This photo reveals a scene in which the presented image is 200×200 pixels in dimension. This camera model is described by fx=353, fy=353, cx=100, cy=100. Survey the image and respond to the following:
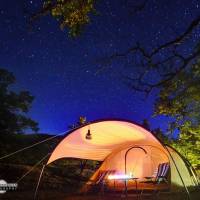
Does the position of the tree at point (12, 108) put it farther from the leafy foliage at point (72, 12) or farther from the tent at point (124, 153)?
the leafy foliage at point (72, 12)

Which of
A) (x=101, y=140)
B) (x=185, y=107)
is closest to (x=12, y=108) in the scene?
(x=101, y=140)

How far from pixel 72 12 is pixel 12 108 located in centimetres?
833

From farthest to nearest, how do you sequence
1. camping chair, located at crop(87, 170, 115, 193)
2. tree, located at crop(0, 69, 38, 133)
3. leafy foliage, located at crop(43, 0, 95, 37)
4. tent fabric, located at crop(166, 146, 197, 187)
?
tree, located at crop(0, 69, 38, 133), camping chair, located at crop(87, 170, 115, 193), tent fabric, located at crop(166, 146, 197, 187), leafy foliage, located at crop(43, 0, 95, 37)

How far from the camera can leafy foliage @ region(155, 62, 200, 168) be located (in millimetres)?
12820

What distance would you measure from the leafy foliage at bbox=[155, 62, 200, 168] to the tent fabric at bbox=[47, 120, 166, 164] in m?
2.48

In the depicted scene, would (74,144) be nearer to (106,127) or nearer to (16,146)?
(106,127)

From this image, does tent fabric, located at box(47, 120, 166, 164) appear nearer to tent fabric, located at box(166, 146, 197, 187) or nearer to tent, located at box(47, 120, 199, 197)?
tent, located at box(47, 120, 199, 197)

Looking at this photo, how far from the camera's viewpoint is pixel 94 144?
469 inches

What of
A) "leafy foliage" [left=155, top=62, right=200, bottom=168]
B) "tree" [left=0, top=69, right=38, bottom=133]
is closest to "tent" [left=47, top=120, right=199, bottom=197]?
"leafy foliage" [left=155, top=62, right=200, bottom=168]

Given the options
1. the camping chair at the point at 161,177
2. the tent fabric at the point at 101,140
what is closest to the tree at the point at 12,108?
the tent fabric at the point at 101,140

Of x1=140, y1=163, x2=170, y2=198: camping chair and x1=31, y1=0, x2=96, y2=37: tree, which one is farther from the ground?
x1=31, y1=0, x2=96, y2=37: tree

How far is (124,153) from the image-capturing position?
13086 millimetres

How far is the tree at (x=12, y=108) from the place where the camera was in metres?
15.4

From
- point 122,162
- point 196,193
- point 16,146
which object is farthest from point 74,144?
point 16,146
